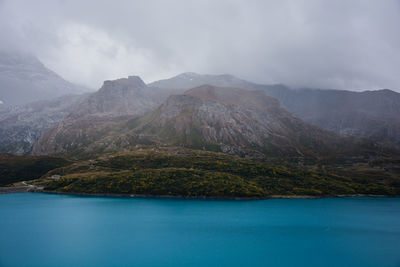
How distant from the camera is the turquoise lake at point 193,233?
181 feet

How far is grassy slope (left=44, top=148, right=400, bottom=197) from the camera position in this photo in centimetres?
12912

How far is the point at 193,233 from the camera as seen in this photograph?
7225 centimetres

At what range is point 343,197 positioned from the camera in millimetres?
139000

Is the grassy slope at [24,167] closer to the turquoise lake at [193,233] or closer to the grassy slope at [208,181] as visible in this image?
the grassy slope at [208,181]

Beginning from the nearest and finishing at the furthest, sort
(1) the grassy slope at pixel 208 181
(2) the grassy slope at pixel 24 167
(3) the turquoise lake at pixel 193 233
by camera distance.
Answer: (3) the turquoise lake at pixel 193 233, (1) the grassy slope at pixel 208 181, (2) the grassy slope at pixel 24 167

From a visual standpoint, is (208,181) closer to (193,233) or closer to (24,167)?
(193,233)

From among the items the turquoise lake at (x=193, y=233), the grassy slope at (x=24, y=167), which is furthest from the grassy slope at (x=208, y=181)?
the grassy slope at (x=24, y=167)

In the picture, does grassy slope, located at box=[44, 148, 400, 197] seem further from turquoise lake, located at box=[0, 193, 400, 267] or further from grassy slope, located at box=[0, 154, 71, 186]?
grassy slope, located at box=[0, 154, 71, 186]

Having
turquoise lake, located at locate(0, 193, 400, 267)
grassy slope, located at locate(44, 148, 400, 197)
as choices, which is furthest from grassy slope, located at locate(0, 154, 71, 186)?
turquoise lake, located at locate(0, 193, 400, 267)

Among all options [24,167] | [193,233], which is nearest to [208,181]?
[193,233]

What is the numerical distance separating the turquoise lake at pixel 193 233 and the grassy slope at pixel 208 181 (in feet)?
41.3

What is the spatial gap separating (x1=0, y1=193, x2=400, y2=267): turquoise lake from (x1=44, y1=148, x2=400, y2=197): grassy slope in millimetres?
12602

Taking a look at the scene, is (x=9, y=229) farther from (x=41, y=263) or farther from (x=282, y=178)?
(x=282, y=178)

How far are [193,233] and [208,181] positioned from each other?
206 ft
